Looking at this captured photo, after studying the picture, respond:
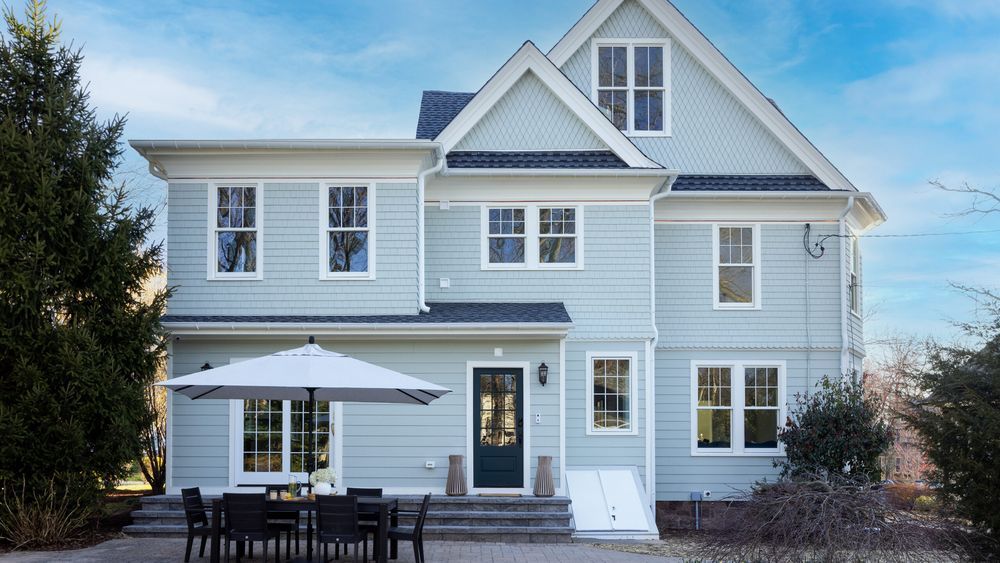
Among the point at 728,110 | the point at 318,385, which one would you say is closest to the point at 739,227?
the point at 728,110

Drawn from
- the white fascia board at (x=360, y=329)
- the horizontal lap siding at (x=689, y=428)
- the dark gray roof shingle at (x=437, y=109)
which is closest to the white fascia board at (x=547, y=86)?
the dark gray roof shingle at (x=437, y=109)

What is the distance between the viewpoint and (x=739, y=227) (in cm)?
1903

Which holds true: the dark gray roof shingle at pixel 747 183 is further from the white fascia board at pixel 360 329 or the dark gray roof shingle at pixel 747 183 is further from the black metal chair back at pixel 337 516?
the black metal chair back at pixel 337 516

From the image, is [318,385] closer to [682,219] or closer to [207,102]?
[682,219]

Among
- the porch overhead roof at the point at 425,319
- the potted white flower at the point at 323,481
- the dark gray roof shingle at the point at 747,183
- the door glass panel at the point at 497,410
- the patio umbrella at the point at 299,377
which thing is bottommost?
the potted white flower at the point at 323,481

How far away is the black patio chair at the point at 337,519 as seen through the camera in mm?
11734

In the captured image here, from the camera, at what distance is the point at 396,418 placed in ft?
54.3

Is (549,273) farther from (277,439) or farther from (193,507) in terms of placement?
(193,507)

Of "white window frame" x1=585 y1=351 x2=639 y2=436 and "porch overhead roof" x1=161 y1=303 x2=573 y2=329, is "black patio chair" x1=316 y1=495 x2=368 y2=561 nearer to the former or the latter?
"porch overhead roof" x1=161 y1=303 x2=573 y2=329

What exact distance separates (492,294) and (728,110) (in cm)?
601

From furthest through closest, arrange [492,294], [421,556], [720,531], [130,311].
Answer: [492,294] < [130,311] < [421,556] < [720,531]

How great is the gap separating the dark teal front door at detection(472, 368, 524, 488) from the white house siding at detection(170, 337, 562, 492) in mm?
217

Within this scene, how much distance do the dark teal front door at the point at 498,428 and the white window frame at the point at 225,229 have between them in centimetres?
411

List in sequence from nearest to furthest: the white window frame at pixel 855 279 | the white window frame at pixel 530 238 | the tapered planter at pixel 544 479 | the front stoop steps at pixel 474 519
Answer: the front stoop steps at pixel 474 519
the tapered planter at pixel 544 479
the white window frame at pixel 530 238
the white window frame at pixel 855 279
